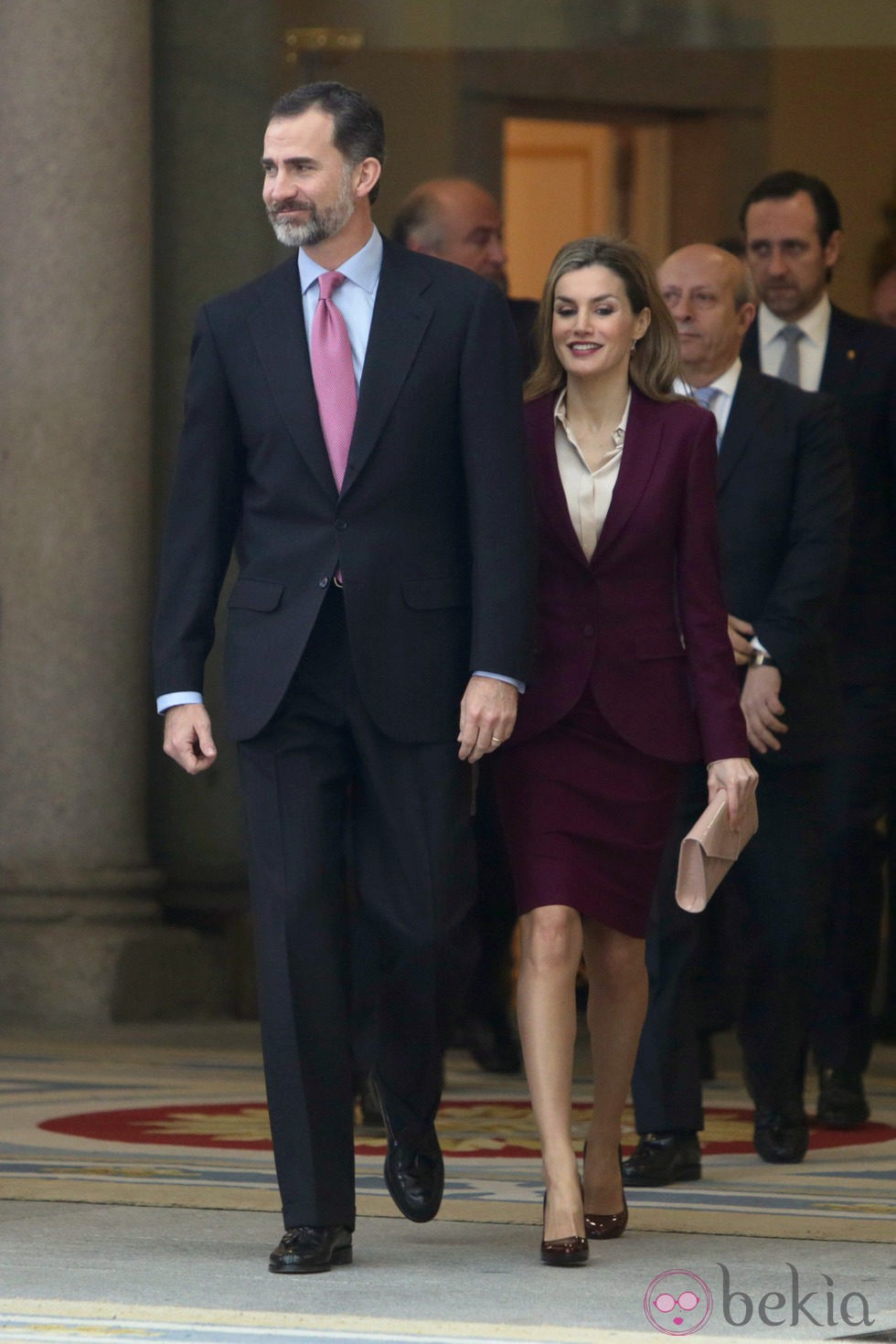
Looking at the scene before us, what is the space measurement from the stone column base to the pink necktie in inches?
164

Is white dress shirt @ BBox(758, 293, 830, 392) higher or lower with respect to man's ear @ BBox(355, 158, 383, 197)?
lower

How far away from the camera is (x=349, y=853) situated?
14.8 feet

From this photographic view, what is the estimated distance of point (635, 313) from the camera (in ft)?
15.8

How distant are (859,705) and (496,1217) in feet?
6.67

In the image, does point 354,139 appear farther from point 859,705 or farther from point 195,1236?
point 859,705

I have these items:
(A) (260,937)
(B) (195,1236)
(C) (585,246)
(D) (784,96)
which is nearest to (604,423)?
(C) (585,246)

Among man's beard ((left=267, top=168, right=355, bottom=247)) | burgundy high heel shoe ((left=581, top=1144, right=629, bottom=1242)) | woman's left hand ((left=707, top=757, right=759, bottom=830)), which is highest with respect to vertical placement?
man's beard ((left=267, top=168, right=355, bottom=247))

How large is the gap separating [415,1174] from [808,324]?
2.66 meters

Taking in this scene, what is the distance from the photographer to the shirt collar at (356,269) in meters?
4.54

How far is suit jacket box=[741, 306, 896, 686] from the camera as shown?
6.43 metres

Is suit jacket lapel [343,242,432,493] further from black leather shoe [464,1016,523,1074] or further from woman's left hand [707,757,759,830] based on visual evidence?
black leather shoe [464,1016,523,1074]

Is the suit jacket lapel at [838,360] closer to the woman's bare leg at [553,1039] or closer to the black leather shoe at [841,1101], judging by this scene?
the black leather shoe at [841,1101]

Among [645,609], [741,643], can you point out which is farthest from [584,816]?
[741,643]

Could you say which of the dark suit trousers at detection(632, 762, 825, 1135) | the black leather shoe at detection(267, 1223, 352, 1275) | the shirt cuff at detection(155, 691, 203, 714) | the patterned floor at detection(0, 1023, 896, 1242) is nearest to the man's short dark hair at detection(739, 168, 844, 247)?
the dark suit trousers at detection(632, 762, 825, 1135)
